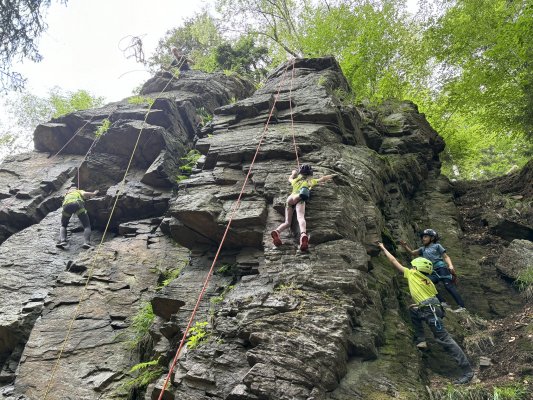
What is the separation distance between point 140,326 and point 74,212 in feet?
17.1

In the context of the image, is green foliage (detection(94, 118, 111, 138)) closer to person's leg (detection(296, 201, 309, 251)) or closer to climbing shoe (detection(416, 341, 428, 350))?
person's leg (detection(296, 201, 309, 251))

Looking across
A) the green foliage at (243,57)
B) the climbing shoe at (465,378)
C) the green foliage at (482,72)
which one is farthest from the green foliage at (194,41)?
the climbing shoe at (465,378)

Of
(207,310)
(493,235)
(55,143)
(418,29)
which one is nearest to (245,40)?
(418,29)

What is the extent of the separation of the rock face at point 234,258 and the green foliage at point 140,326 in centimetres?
3

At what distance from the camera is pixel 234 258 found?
8.19 m

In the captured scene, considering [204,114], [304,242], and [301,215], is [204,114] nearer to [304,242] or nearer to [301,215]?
[301,215]

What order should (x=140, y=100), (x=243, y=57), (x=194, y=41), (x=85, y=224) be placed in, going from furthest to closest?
(x=194, y=41) < (x=243, y=57) < (x=140, y=100) < (x=85, y=224)

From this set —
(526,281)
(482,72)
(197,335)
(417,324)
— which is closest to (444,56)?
(482,72)

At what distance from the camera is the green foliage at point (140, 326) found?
26.8ft

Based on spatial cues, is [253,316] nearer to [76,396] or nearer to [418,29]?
[76,396]

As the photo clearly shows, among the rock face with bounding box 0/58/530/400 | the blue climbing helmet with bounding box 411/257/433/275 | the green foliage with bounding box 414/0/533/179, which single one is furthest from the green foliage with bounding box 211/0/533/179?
the blue climbing helmet with bounding box 411/257/433/275

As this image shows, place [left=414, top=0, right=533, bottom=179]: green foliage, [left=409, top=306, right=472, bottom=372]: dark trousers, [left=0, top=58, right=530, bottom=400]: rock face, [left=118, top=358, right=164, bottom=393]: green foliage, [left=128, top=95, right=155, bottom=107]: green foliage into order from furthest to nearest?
[left=128, top=95, right=155, bottom=107]: green foliage
[left=414, top=0, right=533, bottom=179]: green foliage
[left=118, top=358, right=164, bottom=393]: green foliage
[left=409, top=306, right=472, bottom=372]: dark trousers
[left=0, top=58, right=530, bottom=400]: rock face

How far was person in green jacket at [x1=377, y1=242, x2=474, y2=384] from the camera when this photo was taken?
19.3 feet

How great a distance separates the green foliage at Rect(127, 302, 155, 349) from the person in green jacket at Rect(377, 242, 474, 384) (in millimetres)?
5410
